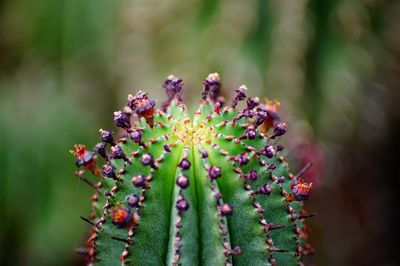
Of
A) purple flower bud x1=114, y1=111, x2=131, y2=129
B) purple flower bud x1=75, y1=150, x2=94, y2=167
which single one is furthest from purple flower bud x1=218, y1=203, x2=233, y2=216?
purple flower bud x1=75, y1=150, x2=94, y2=167

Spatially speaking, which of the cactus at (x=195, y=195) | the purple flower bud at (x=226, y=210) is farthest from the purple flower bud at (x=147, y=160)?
the purple flower bud at (x=226, y=210)

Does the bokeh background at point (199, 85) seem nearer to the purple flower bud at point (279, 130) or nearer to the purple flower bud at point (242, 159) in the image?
the purple flower bud at point (279, 130)

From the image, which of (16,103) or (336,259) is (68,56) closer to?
(16,103)

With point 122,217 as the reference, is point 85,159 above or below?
above

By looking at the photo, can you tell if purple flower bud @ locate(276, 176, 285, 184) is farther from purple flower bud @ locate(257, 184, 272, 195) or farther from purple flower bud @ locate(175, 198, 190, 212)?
purple flower bud @ locate(175, 198, 190, 212)

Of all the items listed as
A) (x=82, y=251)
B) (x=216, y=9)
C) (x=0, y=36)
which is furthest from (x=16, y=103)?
(x=82, y=251)

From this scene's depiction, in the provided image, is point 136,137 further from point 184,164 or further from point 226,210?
point 226,210

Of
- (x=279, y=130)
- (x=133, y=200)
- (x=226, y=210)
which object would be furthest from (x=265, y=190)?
(x=133, y=200)
